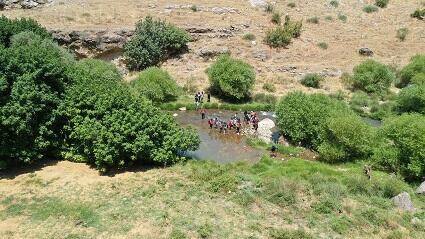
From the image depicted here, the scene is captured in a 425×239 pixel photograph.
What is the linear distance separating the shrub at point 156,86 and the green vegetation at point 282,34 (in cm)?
1746

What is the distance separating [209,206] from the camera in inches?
1228

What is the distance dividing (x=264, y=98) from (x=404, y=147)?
22.6 meters

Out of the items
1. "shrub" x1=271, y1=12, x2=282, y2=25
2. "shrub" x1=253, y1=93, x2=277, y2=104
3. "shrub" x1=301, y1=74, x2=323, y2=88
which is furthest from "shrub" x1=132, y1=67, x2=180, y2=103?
"shrub" x1=271, y1=12, x2=282, y2=25

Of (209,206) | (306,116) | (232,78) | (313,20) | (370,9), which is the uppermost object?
(370,9)

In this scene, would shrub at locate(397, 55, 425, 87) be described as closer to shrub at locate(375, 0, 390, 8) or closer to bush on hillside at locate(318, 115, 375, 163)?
shrub at locate(375, 0, 390, 8)

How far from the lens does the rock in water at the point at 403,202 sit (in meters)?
31.5

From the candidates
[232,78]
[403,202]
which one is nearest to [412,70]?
[232,78]

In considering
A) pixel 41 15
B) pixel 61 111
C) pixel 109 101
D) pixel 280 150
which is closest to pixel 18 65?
pixel 61 111

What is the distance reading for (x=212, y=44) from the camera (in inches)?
2571

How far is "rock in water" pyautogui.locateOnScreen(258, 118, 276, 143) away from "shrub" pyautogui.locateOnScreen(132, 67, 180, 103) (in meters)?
11.9

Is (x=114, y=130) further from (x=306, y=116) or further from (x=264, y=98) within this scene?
(x=264, y=98)

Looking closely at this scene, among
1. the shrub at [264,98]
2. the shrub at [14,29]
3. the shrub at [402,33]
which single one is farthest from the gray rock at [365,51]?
the shrub at [14,29]

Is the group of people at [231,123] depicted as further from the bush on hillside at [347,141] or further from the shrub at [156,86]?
the bush on hillside at [347,141]

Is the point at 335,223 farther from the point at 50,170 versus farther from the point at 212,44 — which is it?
the point at 212,44
